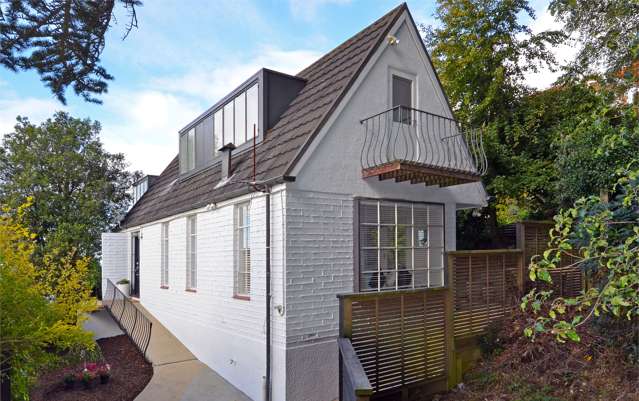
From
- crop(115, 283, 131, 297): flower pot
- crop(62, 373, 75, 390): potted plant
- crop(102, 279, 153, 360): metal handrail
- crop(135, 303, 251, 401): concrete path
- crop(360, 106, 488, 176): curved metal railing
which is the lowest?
crop(135, 303, 251, 401): concrete path

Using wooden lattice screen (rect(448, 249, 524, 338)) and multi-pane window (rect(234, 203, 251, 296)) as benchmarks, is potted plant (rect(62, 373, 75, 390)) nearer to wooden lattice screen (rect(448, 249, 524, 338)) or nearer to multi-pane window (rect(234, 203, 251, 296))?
multi-pane window (rect(234, 203, 251, 296))

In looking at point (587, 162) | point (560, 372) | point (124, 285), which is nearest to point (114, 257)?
point (124, 285)

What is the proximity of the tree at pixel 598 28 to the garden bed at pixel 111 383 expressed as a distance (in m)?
10.9

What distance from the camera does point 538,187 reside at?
12.0 meters

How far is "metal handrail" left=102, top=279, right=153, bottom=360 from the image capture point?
991cm

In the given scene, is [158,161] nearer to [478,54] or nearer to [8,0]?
[478,54]

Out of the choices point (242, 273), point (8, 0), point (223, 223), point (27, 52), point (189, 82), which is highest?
point (189, 82)

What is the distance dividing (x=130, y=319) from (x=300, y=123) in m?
7.21

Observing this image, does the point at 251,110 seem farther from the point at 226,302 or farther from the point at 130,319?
the point at 130,319

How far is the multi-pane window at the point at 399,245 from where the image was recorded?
7742mm

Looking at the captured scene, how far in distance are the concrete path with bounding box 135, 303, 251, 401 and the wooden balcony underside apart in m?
4.30

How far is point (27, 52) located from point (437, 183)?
6.52 metres

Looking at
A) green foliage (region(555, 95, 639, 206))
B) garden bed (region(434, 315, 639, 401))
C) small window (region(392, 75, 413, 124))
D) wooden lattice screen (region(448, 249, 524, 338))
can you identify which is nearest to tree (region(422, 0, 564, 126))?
green foliage (region(555, 95, 639, 206))

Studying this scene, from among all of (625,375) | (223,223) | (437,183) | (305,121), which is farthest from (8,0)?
(625,375)
